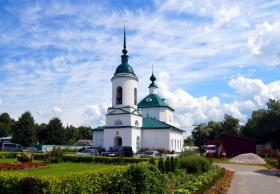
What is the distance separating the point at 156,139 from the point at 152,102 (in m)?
9.83

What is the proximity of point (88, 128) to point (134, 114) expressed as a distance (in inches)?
2616

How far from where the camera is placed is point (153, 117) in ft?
185

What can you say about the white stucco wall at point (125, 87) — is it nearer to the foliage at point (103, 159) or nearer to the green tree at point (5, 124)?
the foliage at point (103, 159)

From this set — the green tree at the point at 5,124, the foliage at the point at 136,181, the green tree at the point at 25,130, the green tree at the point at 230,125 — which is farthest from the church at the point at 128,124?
the green tree at the point at 5,124

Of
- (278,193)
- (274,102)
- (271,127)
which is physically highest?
(274,102)

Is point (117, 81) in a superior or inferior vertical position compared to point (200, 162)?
superior

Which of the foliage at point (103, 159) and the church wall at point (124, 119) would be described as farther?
the church wall at point (124, 119)

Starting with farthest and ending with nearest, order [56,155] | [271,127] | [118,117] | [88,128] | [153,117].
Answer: [88,128]
[153,117]
[271,127]
[118,117]
[56,155]

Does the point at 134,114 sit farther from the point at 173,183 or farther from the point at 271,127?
the point at 173,183

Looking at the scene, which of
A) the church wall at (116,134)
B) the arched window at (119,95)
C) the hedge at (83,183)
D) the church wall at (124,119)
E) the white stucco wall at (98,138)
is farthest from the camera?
the white stucco wall at (98,138)

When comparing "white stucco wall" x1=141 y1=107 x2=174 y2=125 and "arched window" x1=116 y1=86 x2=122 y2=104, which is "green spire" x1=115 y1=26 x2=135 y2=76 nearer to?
"arched window" x1=116 y1=86 x2=122 y2=104

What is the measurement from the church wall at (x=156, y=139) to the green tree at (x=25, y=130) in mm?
22757

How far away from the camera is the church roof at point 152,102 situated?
188 feet

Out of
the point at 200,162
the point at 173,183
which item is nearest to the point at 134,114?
the point at 200,162
